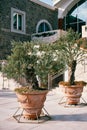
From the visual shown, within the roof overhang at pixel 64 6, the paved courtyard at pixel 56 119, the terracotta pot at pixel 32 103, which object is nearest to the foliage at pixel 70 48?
the paved courtyard at pixel 56 119

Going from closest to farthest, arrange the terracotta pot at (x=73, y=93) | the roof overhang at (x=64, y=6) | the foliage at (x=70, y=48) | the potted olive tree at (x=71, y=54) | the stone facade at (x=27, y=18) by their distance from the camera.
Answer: the terracotta pot at (x=73, y=93)
the potted olive tree at (x=71, y=54)
the foliage at (x=70, y=48)
the stone facade at (x=27, y=18)
the roof overhang at (x=64, y=6)

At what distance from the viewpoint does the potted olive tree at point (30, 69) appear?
8.29 metres

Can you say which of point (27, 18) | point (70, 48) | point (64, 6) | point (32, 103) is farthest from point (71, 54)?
point (64, 6)

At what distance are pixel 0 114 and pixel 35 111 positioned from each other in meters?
1.53

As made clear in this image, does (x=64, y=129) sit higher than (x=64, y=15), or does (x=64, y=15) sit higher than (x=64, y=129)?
(x=64, y=15)

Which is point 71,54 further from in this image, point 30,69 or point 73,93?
point 30,69

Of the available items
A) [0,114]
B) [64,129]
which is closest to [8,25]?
[0,114]

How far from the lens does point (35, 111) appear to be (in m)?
8.35

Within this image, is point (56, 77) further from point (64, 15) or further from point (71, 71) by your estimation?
point (64, 15)

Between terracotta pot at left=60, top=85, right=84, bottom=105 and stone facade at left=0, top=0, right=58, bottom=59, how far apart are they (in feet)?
46.7

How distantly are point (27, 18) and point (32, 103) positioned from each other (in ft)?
66.7

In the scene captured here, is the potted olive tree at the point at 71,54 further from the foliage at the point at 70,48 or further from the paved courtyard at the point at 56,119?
the paved courtyard at the point at 56,119

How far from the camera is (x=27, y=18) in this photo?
27828 mm

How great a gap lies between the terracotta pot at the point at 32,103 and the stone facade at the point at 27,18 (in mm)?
16437
